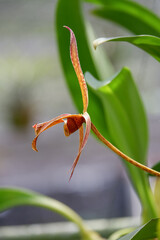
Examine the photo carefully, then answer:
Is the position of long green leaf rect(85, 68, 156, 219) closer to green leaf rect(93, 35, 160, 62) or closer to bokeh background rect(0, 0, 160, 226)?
green leaf rect(93, 35, 160, 62)

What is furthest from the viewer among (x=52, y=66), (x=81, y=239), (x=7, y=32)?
(x=52, y=66)

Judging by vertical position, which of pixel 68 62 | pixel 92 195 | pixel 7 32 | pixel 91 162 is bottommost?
pixel 91 162

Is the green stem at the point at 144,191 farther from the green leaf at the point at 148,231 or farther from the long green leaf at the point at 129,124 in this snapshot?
the green leaf at the point at 148,231

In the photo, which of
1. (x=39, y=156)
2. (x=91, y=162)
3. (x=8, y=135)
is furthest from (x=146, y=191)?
(x=8, y=135)

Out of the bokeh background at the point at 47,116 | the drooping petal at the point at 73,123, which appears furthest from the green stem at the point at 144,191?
the bokeh background at the point at 47,116

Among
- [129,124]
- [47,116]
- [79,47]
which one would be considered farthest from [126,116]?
[47,116]

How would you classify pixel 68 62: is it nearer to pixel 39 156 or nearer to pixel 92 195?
pixel 92 195

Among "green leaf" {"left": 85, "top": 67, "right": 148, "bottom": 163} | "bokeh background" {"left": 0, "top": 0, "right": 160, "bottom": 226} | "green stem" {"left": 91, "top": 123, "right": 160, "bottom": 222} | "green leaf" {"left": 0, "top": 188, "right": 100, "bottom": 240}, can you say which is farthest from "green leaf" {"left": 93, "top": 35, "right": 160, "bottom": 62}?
"bokeh background" {"left": 0, "top": 0, "right": 160, "bottom": 226}
